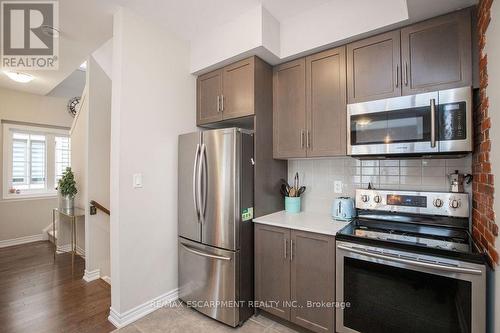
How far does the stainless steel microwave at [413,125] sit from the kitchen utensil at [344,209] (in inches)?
17.3

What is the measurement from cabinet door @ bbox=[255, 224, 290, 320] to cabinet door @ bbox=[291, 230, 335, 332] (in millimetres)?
63

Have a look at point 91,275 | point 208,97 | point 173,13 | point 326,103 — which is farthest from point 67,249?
point 326,103

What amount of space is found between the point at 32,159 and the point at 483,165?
20.3ft

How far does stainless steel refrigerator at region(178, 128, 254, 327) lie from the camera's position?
1989 millimetres

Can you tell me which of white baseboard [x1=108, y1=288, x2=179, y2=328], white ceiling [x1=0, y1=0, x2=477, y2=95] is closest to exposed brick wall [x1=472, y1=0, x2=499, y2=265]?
white ceiling [x1=0, y1=0, x2=477, y2=95]

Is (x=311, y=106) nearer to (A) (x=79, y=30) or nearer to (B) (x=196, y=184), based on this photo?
(B) (x=196, y=184)

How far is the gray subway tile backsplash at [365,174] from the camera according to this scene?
184cm

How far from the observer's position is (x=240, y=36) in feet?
7.10

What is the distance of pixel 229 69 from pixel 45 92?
3.95m

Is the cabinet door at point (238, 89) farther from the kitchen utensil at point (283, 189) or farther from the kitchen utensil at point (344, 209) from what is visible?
the kitchen utensil at point (344, 209)

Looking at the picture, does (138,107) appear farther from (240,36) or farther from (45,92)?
(45,92)

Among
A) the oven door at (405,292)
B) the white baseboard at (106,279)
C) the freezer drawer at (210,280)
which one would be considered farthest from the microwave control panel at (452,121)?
the white baseboard at (106,279)

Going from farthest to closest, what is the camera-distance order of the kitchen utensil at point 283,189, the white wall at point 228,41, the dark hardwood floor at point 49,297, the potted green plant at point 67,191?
the potted green plant at point 67,191
the kitchen utensil at point 283,189
the white wall at point 228,41
the dark hardwood floor at point 49,297

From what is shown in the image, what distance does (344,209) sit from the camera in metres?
2.04
